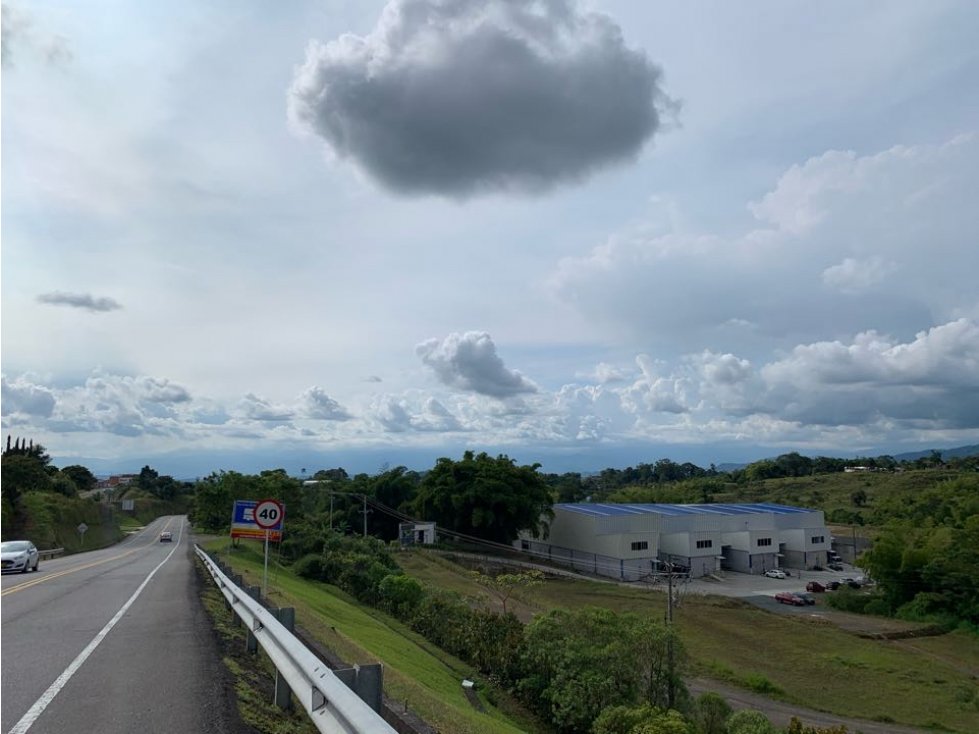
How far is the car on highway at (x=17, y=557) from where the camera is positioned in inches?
957

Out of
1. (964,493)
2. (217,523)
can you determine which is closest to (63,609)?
(217,523)

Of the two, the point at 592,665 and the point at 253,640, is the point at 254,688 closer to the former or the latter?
the point at 253,640

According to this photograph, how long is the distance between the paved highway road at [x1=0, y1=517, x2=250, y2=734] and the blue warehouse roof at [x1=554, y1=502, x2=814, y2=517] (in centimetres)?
6173

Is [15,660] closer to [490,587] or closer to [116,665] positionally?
[116,665]

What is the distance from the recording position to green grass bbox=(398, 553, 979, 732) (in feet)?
103

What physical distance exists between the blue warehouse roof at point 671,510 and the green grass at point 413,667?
46981 millimetres

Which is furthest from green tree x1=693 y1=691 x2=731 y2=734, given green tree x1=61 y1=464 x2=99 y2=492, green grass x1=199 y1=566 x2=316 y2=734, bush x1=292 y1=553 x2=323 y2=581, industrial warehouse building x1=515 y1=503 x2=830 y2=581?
green tree x1=61 y1=464 x2=99 y2=492

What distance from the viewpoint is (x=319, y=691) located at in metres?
4.91

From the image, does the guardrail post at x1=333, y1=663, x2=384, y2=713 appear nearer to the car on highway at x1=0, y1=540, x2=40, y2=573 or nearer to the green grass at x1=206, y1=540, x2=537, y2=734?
the green grass at x1=206, y1=540, x2=537, y2=734

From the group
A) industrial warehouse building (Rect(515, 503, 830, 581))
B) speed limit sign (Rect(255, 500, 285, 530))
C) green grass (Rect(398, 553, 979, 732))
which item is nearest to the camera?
speed limit sign (Rect(255, 500, 285, 530))

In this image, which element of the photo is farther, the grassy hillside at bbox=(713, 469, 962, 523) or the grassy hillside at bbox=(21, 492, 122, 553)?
the grassy hillside at bbox=(713, 469, 962, 523)

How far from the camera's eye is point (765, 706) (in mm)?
29531

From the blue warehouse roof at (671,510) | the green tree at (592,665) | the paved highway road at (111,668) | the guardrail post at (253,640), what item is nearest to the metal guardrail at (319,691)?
the paved highway road at (111,668)

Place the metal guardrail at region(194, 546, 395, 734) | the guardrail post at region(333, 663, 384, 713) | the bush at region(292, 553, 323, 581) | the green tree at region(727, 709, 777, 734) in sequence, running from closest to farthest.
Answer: the metal guardrail at region(194, 546, 395, 734) < the guardrail post at region(333, 663, 384, 713) < the green tree at region(727, 709, 777, 734) < the bush at region(292, 553, 323, 581)
